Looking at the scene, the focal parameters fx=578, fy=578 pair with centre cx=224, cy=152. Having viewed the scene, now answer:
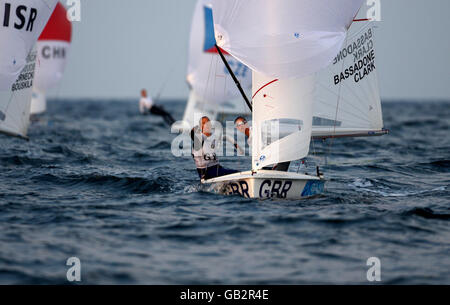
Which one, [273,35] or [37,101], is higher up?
[37,101]

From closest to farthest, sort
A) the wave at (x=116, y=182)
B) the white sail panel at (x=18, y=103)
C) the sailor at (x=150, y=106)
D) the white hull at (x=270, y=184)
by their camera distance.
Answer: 1. the white hull at (x=270, y=184)
2. the wave at (x=116, y=182)
3. the white sail panel at (x=18, y=103)
4. the sailor at (x=150, y=106)

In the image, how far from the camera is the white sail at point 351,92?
12.1 metres

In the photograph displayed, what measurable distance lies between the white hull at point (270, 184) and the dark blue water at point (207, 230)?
0.20 metres

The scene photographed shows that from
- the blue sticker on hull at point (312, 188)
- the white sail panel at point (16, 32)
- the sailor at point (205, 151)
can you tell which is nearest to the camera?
the blue sticker on hull at point (312, 188)

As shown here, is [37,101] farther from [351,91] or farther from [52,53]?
[351,91]

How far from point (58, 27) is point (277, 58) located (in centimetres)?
2154

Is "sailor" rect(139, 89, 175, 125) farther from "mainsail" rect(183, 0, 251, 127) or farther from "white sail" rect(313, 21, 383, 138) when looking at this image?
"white sail" rect(313, 21, 383, 138)

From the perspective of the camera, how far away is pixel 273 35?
31.1 ft

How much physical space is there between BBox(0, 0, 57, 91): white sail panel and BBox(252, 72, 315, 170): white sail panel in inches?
181

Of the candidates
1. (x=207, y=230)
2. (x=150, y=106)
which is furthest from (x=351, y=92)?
(x=150, y=106)

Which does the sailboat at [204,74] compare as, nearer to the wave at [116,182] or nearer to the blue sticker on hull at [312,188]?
the wave at [116,182]

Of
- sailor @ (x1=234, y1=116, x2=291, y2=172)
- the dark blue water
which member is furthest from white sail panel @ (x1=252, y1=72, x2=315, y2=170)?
the dark blue water

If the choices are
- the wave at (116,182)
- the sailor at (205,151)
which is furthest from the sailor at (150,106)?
the sailor at (205,151)

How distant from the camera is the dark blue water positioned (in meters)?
6.21
